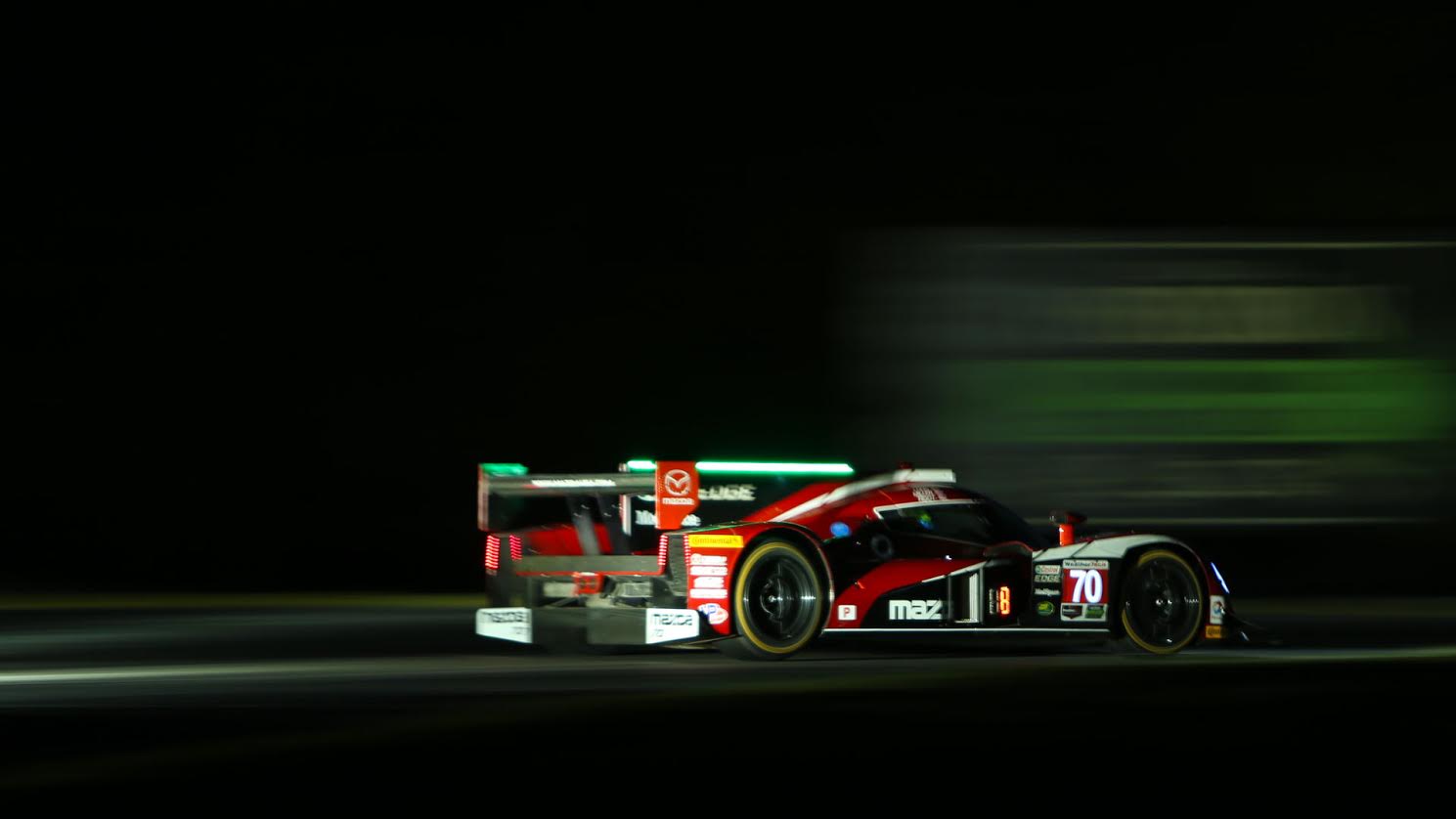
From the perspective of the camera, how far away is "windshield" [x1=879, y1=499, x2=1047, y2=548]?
1241cm

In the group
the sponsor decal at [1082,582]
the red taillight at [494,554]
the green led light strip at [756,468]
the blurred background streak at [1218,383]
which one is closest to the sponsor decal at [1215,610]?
the sponsor decal at [1082,582]

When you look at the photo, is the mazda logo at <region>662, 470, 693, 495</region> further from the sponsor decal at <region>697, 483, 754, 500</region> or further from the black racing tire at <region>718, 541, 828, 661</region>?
the sponsor decal at <region>697, 483, 754, 500</region>

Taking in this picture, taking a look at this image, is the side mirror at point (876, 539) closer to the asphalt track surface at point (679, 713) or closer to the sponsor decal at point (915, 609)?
the sponsor decal at point (915, 609)

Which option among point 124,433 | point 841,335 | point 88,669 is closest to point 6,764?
point 88,669

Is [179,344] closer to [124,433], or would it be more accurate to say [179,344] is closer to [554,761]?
[124,433]

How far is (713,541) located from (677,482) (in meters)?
0.48

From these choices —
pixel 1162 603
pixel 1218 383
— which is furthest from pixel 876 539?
pixel 1218 383

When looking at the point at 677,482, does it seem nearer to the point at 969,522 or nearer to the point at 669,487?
the point at 669,487

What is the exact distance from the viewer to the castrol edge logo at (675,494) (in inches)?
463

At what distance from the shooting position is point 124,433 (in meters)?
28.1

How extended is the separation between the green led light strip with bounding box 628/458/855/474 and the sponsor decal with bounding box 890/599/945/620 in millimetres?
1163

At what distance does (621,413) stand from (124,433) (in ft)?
24.8

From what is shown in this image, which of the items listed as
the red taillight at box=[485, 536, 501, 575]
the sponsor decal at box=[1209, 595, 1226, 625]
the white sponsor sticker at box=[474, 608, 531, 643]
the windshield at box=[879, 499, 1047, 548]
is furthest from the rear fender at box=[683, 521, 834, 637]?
the sponsor decal at box=[1209, 595, 1226, 625]

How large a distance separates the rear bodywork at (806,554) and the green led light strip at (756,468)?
0.06m
